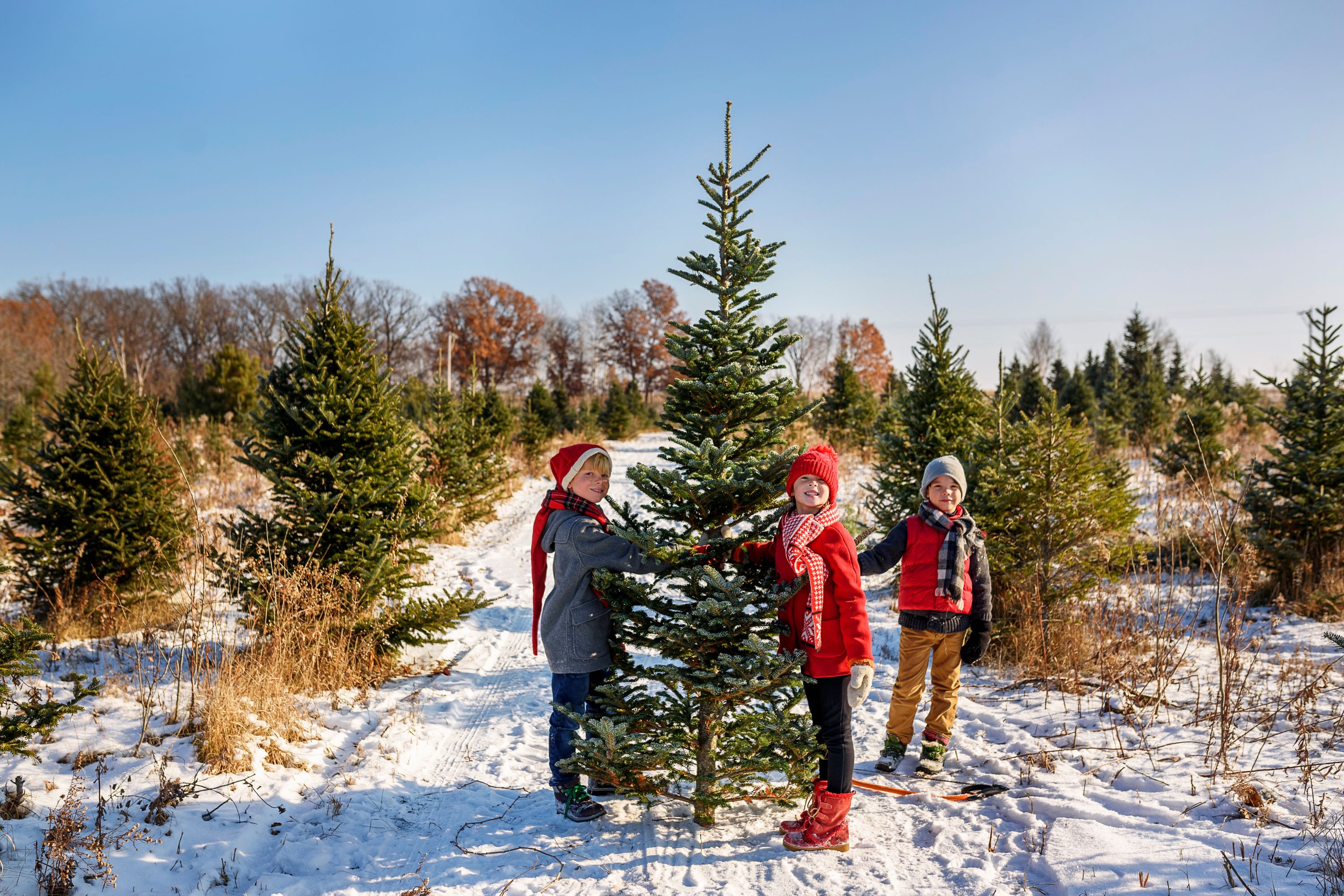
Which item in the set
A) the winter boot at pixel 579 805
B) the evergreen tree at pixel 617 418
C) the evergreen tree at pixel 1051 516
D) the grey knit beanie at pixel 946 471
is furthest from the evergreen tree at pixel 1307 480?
the evergreen tree at pixel 617 418

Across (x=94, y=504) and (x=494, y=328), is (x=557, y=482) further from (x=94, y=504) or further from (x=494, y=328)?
(x=494, y=328)

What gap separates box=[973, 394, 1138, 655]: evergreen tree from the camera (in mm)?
6320

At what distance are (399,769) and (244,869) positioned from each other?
3.87 ft

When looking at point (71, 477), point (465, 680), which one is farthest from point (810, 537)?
point (71, 477)

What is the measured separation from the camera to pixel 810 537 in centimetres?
336

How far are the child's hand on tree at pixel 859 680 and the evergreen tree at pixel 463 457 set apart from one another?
8249 millimetres

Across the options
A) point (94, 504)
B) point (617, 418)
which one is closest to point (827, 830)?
point (94, 504)

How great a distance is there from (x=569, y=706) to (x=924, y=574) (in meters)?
2.41

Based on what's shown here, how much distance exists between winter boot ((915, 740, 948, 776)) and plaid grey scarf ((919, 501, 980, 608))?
3.08 feet

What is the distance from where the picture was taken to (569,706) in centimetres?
373

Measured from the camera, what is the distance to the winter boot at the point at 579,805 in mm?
3746

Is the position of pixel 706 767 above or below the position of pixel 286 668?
below

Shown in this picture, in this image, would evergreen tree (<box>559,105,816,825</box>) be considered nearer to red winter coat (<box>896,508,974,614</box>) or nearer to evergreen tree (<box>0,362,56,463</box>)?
red winter coat (<box>896,508,974,614</box>)

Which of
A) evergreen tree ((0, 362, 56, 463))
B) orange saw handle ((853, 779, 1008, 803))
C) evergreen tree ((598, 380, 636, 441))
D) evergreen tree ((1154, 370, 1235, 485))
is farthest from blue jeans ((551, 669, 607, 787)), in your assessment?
Result: evergreen tree ((598, 380, 636, 441))
